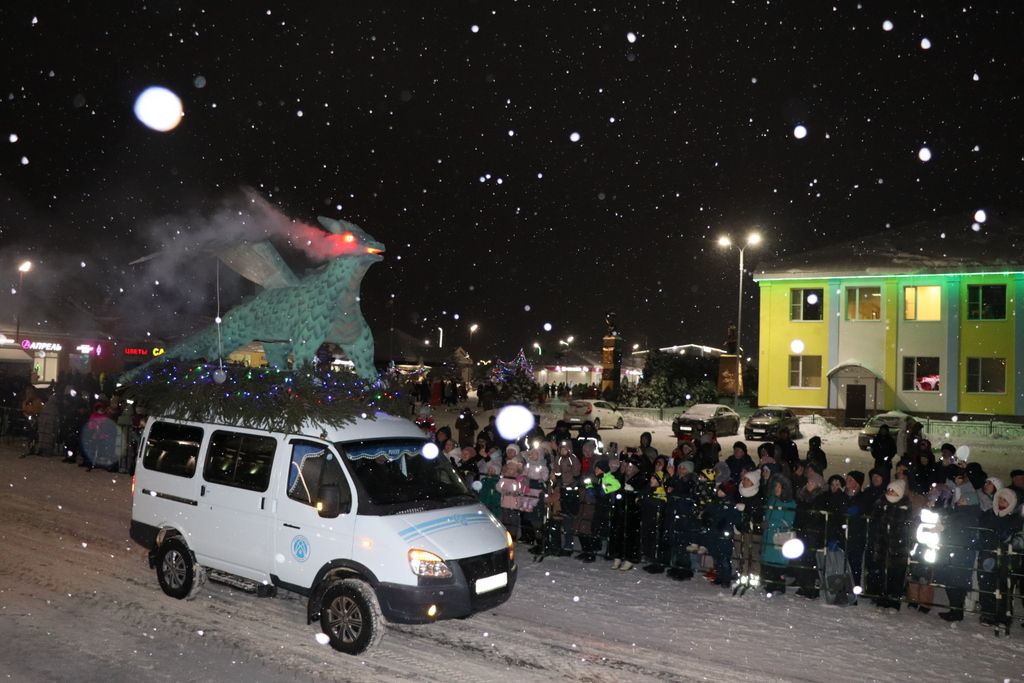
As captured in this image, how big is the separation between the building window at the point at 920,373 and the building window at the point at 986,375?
1357 millimetres

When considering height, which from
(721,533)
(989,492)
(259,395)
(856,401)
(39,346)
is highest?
(39,346)

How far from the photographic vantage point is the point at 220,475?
7910mm

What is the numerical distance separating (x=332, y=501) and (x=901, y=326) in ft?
117

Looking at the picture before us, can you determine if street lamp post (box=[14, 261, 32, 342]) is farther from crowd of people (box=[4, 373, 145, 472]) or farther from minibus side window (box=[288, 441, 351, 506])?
minibus side window (box=[288, 441, 351, 506])

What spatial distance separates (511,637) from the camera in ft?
24.1

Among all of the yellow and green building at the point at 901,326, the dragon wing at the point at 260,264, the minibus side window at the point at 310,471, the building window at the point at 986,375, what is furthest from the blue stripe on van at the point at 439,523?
the building window at the point at 986,375

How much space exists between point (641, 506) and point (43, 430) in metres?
16.2

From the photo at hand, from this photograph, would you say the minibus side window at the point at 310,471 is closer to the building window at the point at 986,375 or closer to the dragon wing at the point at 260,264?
the dragon wing at the point at 260,264

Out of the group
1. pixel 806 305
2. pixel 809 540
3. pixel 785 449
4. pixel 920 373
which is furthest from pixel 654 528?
pixel 920 373

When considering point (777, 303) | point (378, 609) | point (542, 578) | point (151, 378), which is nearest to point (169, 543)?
point (151, 378)

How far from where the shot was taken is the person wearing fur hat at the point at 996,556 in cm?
801

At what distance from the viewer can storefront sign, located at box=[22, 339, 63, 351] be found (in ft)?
131

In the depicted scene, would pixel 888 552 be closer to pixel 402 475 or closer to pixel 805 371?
pixel 402 475

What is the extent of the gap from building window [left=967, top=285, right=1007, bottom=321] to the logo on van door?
36029 millimetres
